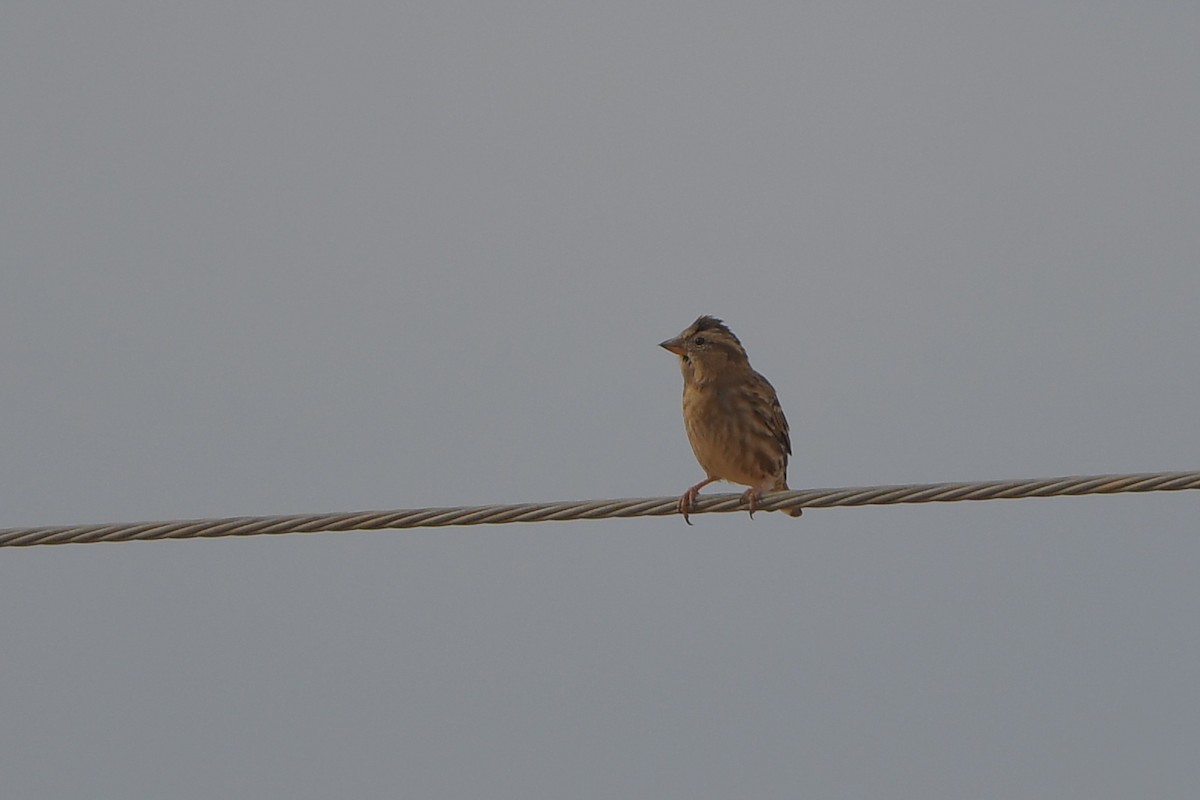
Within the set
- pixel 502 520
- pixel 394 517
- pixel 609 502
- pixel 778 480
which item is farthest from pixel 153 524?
pixel 778 480

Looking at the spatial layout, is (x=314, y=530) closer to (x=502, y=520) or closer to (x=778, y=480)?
(x=502, y=520)

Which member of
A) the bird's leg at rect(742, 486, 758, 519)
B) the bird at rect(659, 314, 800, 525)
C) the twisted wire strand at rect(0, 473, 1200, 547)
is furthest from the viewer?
the bird at rect(659, 314, 800, 525)

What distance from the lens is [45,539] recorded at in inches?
259

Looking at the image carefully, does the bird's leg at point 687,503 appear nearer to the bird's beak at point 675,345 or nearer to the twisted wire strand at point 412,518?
the twisted wire strand at point 412,518

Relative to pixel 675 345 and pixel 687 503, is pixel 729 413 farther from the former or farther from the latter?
pixel 687 503

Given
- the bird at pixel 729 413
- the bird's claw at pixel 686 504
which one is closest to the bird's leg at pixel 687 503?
the bird's claw at pixel 686 504

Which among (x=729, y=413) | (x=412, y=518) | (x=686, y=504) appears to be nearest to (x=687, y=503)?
(x=686, y=504)

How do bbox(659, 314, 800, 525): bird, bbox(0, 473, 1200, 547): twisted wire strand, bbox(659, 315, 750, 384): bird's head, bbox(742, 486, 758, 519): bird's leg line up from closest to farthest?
1. bbox(0, 473, 1200, 547): twisted wire strand
2. bbox(742, 486, 758, 519): bird's leg
3. bbox(659, 314, 800, 525): bird
4. bbox(659, 315, 750, 384): bird's head

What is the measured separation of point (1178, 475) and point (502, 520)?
2403mm

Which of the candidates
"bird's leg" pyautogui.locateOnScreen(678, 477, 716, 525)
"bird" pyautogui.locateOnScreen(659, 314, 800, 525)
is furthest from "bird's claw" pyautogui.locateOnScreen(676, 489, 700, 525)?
"bird" pyautogui.locateOnScreen(659, 314, 800, 525)

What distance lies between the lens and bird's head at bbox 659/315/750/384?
388 inches

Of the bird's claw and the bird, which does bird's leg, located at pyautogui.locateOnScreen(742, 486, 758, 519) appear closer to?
the bird's claw

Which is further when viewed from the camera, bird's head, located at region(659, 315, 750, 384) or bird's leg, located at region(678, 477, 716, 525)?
bird's head, located at region(659, 315, 750, 384)

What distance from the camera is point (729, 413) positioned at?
962 centimetres
